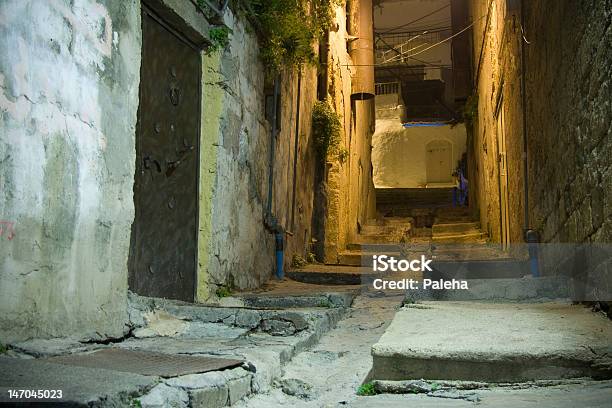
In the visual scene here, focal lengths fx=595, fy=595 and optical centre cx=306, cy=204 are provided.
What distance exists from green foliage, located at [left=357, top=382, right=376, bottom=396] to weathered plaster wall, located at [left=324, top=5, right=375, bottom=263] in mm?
6757

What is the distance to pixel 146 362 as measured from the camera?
218cm

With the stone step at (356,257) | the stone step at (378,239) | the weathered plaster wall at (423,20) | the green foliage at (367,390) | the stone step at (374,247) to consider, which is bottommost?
the green foliage at (367,390)

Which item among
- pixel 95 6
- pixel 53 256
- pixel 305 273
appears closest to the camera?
pixel 53 256

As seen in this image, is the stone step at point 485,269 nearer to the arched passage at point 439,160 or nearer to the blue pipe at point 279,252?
the blue pipe at point 279,252

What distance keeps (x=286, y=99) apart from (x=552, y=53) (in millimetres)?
3384

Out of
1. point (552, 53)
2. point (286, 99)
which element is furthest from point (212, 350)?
point (286, 99)

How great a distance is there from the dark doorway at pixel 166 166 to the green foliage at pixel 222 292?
0.93 ft

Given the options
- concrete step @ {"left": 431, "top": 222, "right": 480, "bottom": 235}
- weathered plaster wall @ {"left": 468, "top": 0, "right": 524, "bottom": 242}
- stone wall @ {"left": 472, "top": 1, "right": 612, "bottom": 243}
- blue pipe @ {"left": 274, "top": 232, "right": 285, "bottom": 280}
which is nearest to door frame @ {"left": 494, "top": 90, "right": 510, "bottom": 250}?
weathered plaster wall @ {"left": 468, "top": 0, "right": 524, "bottom": 242}

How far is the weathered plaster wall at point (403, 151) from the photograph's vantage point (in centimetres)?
2425

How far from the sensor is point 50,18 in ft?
8.04

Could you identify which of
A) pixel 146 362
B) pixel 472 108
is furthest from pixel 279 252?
pixel 472 108

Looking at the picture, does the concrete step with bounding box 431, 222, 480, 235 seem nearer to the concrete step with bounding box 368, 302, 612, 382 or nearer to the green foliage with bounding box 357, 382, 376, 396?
the concrete step with bounding box 368, 302, 612, 382

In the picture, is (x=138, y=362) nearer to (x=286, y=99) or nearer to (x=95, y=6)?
(x=95, y=6)

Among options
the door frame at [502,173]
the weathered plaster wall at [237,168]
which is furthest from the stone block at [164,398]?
the door frame at [502,173]
